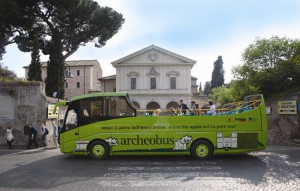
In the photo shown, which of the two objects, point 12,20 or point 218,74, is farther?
point 218,74

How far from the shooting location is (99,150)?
13867mm

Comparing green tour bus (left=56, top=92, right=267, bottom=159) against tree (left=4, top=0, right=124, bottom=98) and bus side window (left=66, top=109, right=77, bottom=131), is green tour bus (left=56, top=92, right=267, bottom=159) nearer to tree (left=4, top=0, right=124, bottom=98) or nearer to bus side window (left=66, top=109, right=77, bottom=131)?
bus side window (left=66, top=109, right=77, bottom=131)

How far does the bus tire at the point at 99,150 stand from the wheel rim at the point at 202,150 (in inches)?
158

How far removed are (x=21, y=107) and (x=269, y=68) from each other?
1801 cm

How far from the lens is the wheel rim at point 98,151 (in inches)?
546

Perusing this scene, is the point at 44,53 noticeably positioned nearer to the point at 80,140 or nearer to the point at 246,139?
the point at 80,140

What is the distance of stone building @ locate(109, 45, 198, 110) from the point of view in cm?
5472

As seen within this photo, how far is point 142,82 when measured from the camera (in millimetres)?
55562

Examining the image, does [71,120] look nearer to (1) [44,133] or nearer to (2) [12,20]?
(1) [44,133]

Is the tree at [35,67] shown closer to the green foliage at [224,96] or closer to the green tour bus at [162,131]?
the green foliage at [224,96]

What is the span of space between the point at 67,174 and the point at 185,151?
5346mm

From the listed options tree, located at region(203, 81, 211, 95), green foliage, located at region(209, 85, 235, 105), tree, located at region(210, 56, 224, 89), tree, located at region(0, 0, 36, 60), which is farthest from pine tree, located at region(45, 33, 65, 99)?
tree, located at region(203, 81, 211, 95)

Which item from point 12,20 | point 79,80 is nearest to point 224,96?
point 12,20

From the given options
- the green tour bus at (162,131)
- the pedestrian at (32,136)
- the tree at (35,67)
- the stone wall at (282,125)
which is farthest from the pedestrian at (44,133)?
the stone wall at (282,125)
